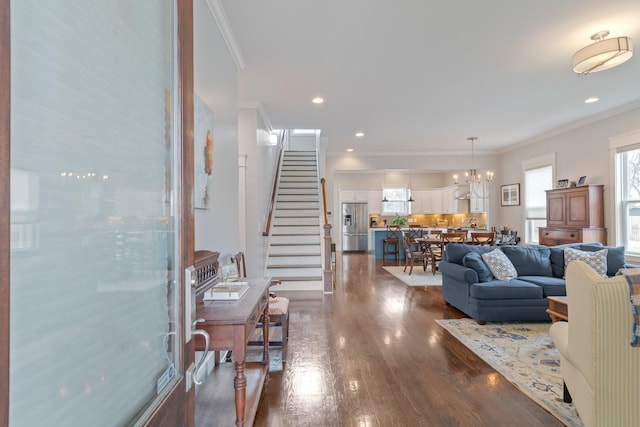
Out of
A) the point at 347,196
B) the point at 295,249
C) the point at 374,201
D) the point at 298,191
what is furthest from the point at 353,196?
the point at 295,249

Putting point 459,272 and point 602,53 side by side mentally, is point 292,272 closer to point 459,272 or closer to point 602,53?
point 459,272

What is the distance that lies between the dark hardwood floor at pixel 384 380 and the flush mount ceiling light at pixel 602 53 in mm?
3060

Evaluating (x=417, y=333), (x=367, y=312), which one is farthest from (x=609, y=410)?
(x=367, y=312)

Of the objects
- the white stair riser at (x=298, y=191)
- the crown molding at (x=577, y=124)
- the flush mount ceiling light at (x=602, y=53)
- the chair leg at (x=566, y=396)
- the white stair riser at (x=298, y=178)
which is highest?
the crown molding at (x=577, y=124)

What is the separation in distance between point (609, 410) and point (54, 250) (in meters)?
2.43

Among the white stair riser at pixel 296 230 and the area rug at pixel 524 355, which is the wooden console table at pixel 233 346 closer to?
the area rug at pixel 524 355

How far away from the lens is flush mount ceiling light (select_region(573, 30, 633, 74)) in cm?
314

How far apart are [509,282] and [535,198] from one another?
4.77 meters

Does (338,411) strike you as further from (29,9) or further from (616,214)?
(616,214)

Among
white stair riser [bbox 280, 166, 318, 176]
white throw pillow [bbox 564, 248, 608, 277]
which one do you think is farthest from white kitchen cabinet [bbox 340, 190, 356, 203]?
white throw pillow [bbox 564, 248, 608, 277]

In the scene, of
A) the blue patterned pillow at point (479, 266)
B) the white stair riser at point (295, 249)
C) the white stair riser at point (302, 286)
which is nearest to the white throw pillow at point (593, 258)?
the blue patterned pillow at point (479, 266)

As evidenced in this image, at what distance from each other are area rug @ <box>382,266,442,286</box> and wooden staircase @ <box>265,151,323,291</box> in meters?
1.83

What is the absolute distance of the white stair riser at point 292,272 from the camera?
20.2 ft

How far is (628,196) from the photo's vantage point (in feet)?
18.1
